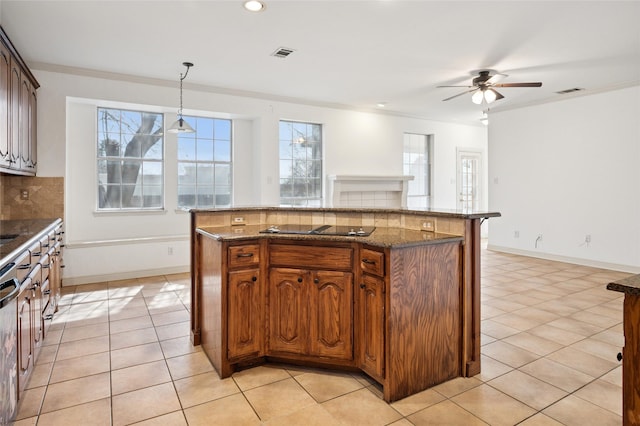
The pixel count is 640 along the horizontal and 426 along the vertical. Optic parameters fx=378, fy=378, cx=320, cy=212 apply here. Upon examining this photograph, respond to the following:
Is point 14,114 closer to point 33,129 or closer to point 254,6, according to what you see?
point 33,129

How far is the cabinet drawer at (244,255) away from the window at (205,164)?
3716 mm

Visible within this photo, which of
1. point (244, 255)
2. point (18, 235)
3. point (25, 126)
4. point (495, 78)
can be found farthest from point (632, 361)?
point (25, 126)

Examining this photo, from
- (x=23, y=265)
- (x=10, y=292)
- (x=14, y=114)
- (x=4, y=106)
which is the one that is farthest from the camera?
(x=14, y=114)

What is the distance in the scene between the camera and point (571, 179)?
6.01 meters

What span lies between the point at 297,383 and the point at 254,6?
2.89 meters

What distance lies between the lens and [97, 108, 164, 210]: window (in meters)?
5.25

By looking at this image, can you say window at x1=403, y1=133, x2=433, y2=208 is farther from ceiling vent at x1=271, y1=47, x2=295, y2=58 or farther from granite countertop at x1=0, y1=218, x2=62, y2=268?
granite countertop at x1=0, y1=218, x2=62, y2=268

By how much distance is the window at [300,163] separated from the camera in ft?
21.2

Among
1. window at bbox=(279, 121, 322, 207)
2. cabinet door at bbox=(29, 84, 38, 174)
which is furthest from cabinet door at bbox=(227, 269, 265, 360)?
window at bbox=(279, 121, 322, 207)

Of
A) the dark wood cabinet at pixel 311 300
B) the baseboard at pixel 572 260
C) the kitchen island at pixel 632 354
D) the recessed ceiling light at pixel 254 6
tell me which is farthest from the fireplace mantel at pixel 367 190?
the kitchen island at pixel 632 354

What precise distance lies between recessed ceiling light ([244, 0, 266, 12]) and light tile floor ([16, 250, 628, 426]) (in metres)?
2.76

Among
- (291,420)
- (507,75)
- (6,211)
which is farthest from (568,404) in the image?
(6,211)

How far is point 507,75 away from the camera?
4949mm

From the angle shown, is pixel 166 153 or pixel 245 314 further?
pixel 166 153
